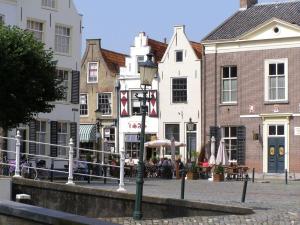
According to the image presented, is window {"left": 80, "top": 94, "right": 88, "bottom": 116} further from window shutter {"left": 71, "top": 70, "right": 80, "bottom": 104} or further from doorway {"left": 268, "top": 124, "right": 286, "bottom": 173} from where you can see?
doorway {"left": 268, "top": 124, "right": 286, "bottom": 173}

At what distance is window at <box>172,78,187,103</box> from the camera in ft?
157

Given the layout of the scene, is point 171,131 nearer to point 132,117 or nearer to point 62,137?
point 132,117

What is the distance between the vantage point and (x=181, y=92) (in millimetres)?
47844

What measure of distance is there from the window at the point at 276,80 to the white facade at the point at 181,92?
5.33m

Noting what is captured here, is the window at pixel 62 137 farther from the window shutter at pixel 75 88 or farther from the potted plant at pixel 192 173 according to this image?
the potted plant at pixel 192 173

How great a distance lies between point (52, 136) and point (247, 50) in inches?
533

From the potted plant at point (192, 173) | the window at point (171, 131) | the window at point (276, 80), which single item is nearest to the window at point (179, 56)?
the window at point (171, 131)

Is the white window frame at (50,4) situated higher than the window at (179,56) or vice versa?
the white window frame at (50,4)

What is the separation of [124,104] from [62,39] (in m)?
12.0

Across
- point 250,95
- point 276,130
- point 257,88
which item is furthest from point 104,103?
point 276,130

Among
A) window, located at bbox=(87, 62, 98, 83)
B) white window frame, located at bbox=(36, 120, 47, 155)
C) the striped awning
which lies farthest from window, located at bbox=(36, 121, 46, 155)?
window, located at bbox=(87, 62, 98, 83)

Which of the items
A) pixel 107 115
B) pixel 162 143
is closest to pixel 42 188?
pixel 162 143

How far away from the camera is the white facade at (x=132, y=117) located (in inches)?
1940

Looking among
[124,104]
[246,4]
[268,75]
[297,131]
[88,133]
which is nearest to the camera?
[297,131]
